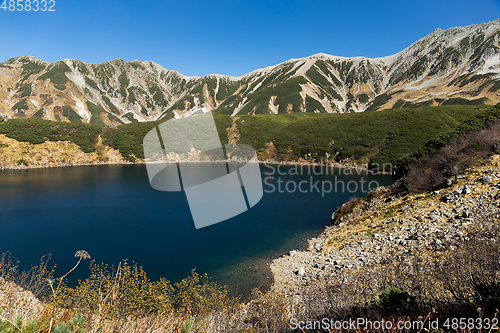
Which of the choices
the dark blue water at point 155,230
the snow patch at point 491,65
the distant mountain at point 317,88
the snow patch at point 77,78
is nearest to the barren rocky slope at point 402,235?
the dark blue water at point 155,230

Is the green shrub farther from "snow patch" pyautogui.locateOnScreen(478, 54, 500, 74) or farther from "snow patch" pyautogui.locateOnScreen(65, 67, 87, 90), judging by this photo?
"snow patch" pyautogui.locateOnScreen(478, 54, 500, 74)

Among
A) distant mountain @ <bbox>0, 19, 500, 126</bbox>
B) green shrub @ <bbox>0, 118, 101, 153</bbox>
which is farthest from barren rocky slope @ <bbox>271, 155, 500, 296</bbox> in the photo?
distant mountain @ <bbox>0, 19, 500, 126</bbox>

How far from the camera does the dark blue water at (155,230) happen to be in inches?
632

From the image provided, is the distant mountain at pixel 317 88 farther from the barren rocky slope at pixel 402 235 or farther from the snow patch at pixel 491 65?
the barren rocky slope at pixel 402 235

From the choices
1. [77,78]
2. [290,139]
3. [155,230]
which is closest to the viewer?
[155,230]

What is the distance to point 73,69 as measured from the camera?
190m

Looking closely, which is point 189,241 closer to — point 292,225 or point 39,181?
point 292,225

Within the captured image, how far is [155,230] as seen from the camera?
71.3 ft

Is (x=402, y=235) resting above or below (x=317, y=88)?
below

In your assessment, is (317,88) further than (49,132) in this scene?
Yes

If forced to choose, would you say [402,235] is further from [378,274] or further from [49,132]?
[49,132]

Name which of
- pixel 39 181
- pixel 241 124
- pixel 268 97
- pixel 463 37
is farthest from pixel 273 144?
pixel 463 37

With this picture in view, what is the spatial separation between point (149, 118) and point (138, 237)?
638 ft

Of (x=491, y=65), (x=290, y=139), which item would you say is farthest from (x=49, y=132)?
(x=491, y=65)
